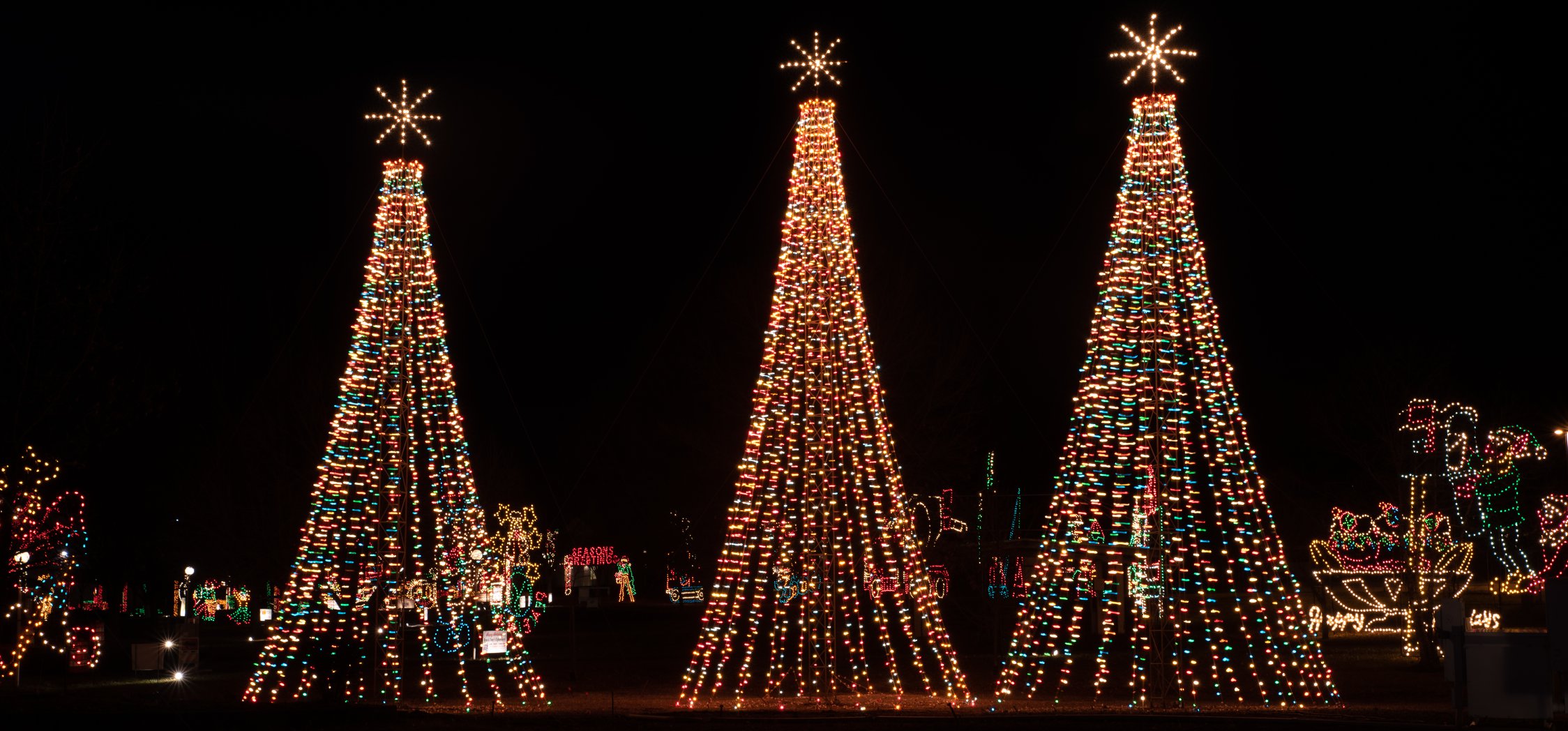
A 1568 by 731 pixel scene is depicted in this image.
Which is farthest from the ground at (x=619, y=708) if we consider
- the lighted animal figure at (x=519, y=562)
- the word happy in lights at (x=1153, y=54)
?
the word happy in lights at (x=1153, y=54)

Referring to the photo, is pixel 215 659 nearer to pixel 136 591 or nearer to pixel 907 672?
pixel 136 591

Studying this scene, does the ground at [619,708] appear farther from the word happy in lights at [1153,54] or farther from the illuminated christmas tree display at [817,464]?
the word happy in lights at [1153,54]

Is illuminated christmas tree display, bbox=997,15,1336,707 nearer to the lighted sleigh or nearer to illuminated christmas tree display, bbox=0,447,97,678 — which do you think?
the lighted sleigh

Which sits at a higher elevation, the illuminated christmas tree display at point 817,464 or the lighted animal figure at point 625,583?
the illuminated christmas tree display at point 817,464

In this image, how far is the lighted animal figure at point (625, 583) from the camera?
5762 cm

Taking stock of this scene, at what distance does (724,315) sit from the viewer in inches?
1078

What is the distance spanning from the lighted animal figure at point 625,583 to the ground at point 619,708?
31.7 meters

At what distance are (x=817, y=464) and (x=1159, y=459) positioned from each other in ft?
11.8

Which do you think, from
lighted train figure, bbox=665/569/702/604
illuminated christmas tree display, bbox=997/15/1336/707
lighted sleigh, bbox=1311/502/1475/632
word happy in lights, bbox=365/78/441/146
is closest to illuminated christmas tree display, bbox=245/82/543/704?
word happy in lights, bbox=365/78/441/146

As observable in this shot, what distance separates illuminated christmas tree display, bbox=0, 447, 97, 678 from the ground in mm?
760

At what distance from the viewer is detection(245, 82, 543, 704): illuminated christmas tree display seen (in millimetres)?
16031

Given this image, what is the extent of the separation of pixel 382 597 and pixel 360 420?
222 centimetres

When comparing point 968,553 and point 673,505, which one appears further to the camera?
point 673,505

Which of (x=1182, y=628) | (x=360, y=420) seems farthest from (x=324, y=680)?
(x=1182, y=628)
